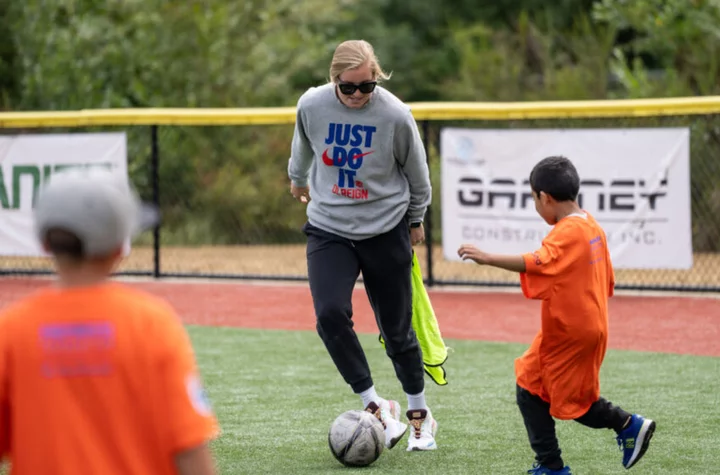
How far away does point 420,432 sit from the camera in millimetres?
5824

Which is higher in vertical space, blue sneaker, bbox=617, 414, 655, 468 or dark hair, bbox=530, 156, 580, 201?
dark hair, bbox=530, 156, 580, 201

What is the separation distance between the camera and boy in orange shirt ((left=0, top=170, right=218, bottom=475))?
2.49 meters

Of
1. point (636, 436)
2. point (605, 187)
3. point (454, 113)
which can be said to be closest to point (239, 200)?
point (454, 113)

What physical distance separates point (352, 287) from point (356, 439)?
2.24 ft

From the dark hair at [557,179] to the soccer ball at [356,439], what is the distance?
1.36 metres

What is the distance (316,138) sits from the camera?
5633 mm

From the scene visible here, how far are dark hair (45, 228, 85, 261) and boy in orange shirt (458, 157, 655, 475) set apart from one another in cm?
232

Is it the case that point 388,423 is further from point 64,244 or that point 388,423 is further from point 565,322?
point 64,244

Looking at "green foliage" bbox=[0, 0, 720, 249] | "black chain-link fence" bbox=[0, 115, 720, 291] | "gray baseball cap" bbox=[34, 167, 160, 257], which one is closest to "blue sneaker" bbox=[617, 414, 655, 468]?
"gray baseball cap" bbox=[34, 167, 160, 257]

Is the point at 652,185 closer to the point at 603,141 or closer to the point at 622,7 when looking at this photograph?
the point at 603,141

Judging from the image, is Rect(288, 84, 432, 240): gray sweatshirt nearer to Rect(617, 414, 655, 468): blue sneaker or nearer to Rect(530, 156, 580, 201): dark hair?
Rect(530, 156, 580, 201): dark hair

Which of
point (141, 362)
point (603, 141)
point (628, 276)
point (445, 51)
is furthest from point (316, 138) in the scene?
point (445, 51)

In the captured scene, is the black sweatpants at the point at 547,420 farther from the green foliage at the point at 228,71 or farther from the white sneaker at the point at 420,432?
the green foliage at the point at 228,71

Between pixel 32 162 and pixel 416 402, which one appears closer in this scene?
pixel 416 402
